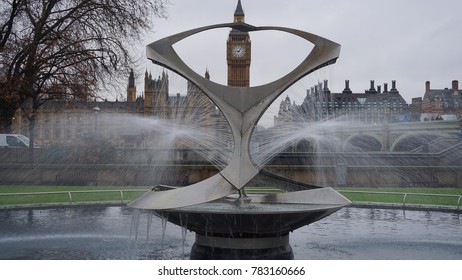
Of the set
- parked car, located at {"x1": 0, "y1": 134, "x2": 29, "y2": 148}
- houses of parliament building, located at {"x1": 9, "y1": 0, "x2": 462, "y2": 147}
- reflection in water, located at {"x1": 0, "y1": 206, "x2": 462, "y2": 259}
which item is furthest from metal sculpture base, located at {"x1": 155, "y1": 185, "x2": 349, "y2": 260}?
parked car, located at {"x1": 0, "y1": 134, "x2": 29, "y2": 148}

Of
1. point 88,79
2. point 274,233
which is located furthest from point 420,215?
point 88,79

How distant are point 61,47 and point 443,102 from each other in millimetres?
67659

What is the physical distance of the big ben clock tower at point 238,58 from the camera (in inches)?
4023

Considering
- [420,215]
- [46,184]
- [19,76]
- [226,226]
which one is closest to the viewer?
[226,226]

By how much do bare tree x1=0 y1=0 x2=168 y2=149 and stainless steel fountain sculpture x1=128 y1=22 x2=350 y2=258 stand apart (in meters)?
11.9

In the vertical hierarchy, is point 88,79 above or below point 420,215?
above

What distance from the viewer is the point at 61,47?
843 inches

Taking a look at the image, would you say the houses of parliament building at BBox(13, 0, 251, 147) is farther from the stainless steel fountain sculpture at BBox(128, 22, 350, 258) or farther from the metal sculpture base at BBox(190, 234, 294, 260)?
the metal sculpture base at BBox(190, 234, 294, 260)

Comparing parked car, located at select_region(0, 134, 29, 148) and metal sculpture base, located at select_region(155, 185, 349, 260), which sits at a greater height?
parked car, located at select_region(0, 134, 29, 148)

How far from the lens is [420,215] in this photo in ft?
47.8

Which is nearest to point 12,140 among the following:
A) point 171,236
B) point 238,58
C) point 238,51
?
point 171,236

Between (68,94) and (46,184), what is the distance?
422 cm

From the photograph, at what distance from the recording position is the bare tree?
2025cm

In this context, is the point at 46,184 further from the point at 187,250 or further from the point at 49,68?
the point at 187,250
